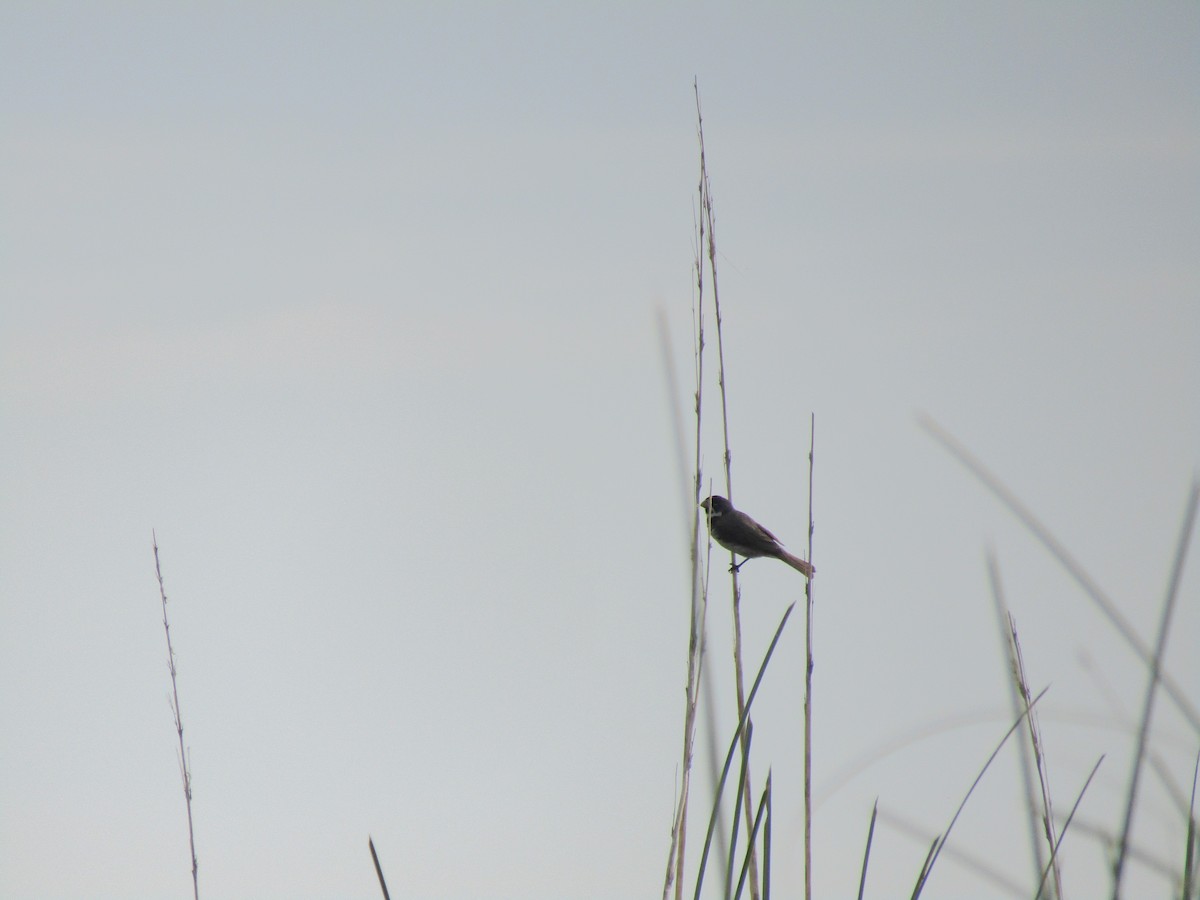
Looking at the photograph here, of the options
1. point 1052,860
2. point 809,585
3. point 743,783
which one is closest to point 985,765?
point 1052,860

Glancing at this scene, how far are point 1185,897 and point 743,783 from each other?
533 mm

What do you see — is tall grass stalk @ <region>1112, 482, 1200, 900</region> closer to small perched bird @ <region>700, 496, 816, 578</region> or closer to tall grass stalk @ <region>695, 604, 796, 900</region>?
tall grass stalk @ <region>695, 604, 796, 900</region>

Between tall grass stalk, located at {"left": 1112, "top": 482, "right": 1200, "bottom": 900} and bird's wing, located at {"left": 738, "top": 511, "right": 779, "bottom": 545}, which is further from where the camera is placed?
bird's wing, located at {"left": 738, "top": 511, "right": 779, "bottom": 545}

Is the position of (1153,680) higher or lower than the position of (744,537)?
higher

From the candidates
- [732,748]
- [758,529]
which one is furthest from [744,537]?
[732,748]

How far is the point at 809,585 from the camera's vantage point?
1.90 metres

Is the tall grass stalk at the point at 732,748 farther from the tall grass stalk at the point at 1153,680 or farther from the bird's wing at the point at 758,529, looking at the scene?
the bird's wing at the point at 758,529

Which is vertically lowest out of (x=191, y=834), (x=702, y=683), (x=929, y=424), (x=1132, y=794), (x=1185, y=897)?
(x=191, y=834)

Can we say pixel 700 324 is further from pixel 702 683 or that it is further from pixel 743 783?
pixel 743 783

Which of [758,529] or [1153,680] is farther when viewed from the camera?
[758,529]

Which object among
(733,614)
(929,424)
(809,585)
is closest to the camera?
(929,424)

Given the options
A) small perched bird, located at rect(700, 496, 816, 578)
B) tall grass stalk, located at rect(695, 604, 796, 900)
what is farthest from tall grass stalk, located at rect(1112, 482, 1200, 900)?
small perched bird, located at rect(700, 496, 816, 578)

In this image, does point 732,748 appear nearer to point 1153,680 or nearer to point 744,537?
point 1153,680

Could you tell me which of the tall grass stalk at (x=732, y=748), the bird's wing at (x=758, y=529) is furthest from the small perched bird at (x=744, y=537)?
the tall grass stalk at (x=732, y=748)
